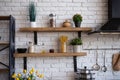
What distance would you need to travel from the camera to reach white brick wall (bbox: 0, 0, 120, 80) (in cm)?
296

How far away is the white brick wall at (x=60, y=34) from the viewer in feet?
9.71

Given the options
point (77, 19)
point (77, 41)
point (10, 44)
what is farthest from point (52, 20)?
point (10, 44)

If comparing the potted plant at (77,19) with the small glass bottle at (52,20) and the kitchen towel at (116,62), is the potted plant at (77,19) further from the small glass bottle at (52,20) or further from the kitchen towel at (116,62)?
the kitchen towel at (116,62)

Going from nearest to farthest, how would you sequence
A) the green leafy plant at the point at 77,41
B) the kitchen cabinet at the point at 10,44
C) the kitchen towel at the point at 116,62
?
the kitchen cabinet at the point at 10,44, the green leafy plant at the point at 77,41, the kitchen towel at the point at 116,62

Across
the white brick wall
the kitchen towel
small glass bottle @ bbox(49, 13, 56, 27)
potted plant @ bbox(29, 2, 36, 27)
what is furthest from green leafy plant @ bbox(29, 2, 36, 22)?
the kitchen towel

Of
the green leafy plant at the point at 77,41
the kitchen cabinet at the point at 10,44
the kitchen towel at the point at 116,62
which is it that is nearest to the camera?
the kitchen cabinet at the point at 10,44

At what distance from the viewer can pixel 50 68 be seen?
9.73ft

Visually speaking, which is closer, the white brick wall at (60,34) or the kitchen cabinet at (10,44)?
the kitchen cabinet at (10,44)

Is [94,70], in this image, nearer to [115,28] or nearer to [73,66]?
[73,66]

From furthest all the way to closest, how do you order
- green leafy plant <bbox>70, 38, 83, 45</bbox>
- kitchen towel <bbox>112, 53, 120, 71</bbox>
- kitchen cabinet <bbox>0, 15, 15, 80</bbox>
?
kitchen towel <bbox>112, 53, 120, 71</bbox> → green leafy plant <bbox>70, 38, 83, 45</bbox> → kitchen cabinet <bbox>0, 15, 15, 80</bbox>

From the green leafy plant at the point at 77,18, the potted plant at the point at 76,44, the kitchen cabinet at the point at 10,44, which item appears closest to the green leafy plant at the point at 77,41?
the potted plant at the point at 76,44

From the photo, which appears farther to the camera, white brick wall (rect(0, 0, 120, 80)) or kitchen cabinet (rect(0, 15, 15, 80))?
white brick wall (rect(0, 0, 120, 80))

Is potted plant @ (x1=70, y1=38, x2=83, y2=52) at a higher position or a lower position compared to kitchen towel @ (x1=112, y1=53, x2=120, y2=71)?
higher

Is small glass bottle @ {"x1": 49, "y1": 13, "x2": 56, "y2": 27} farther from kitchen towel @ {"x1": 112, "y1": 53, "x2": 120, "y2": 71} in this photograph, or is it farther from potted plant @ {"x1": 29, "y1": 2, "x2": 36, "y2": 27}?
kitchen towel @ {"x1": 112, "y1": 53, "x2": 120, "y2": 71}
